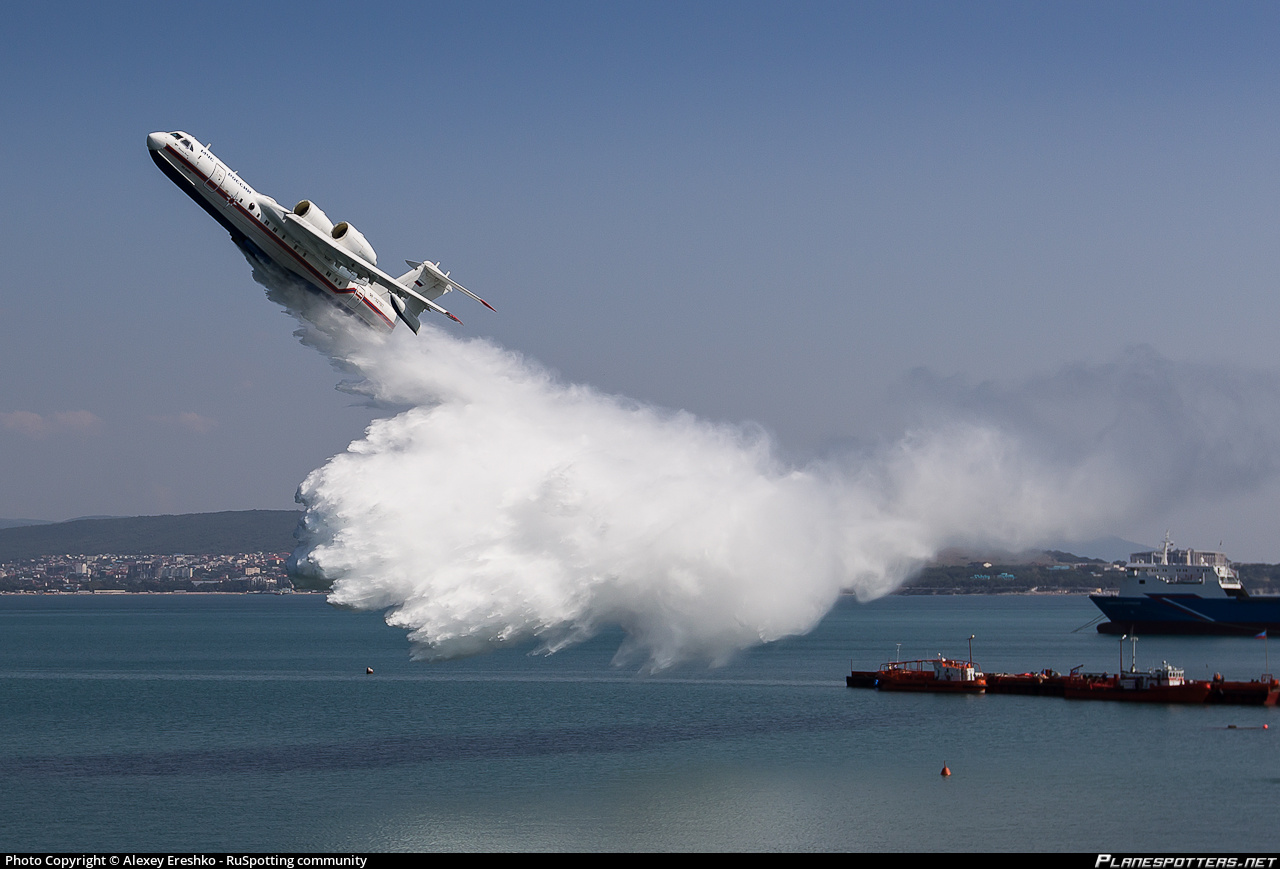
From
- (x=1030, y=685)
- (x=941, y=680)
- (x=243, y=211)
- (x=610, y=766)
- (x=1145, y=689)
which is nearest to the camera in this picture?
(x=243, y=211)

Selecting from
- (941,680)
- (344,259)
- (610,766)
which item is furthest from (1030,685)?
(344,259)

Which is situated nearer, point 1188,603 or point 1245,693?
point 1245,693

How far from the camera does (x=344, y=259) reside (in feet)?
133

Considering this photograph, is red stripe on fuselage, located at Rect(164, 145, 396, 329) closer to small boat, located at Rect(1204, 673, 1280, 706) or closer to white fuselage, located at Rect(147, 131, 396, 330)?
white fuselage, located at Rect(147, 131, 396, 330)

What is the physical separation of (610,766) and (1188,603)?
81.2 meters

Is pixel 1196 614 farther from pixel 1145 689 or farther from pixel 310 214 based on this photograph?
pixel 310 214

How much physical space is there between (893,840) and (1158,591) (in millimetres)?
86835

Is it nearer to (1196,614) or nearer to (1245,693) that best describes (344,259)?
(1245,693)

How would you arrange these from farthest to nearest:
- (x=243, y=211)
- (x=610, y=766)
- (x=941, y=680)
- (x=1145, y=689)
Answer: (x=941, y=680)
(x=1145, y=689)
(x=610, y=766)
(x=243, y=211)

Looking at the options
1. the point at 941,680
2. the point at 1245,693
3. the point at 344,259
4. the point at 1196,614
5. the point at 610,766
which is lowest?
the point at 610,766

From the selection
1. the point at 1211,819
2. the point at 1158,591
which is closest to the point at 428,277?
the point at 1211,819

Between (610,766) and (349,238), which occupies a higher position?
(349,238)

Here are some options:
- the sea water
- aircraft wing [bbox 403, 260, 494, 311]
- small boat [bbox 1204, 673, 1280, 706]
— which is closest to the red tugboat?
the sea water

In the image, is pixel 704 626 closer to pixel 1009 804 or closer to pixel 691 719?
pixel 1009 804
